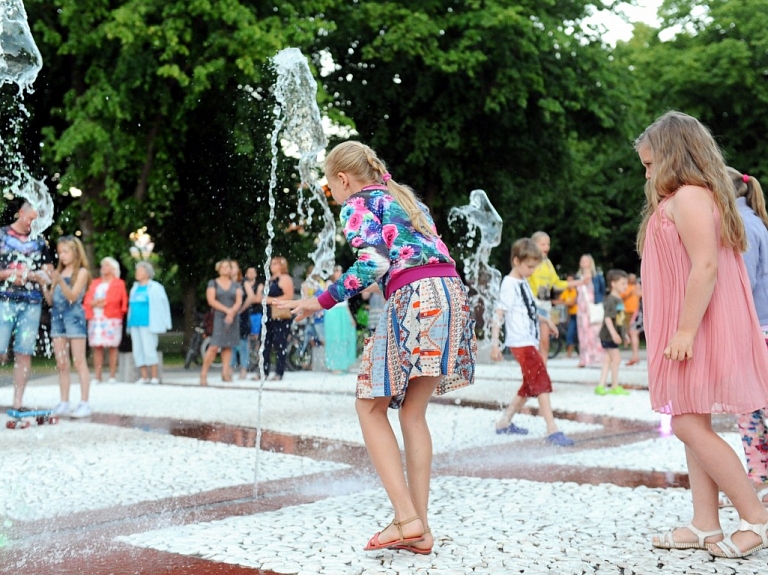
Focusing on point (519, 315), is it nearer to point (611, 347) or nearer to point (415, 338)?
point (415, 338)

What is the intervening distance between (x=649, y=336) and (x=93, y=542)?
2.67 m

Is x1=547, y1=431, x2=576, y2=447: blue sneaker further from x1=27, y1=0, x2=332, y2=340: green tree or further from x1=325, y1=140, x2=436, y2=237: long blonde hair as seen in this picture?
x1=27, y1=0, x2=332, y2=340: green tree

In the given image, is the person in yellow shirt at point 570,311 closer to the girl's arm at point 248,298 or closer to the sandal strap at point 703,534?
the girl's arm at point 248,298

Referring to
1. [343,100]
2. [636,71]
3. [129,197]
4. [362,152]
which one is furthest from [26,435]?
[636,71]

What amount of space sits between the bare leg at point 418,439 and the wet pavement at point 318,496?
255 millimetres

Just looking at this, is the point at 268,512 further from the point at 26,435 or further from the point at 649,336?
the point at 26,435

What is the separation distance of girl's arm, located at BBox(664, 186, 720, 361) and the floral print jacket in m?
1.02

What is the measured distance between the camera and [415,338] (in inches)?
160

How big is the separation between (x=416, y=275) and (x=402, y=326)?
222mm

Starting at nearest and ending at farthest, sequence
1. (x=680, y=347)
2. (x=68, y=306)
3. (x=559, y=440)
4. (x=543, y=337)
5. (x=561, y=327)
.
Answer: (x=680, y=347) < (x=559, y=440) < (x=68, y=306) < (x=543, y=337) < (x=561, y=327)

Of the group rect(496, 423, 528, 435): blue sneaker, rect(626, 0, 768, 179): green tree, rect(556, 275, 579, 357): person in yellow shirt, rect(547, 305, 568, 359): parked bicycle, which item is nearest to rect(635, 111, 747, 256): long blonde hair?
rect(496, 423, 528, 435): blue sneaker

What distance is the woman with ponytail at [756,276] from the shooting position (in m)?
5.02

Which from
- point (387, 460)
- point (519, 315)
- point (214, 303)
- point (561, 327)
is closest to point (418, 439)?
point (387, 460)

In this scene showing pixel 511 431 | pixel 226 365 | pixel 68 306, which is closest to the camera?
pixel 511 431
